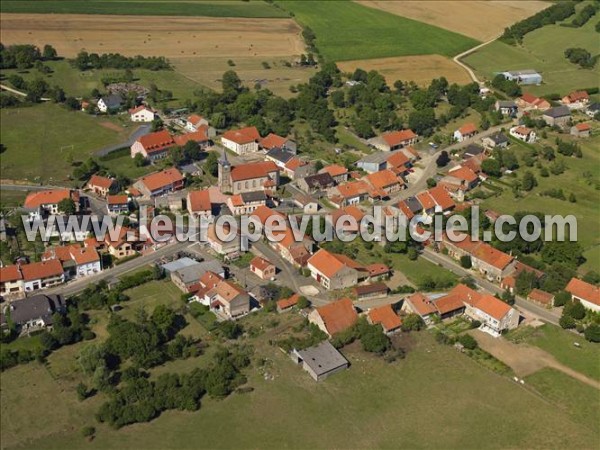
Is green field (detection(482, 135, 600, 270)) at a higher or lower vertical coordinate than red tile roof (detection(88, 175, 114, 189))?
higher

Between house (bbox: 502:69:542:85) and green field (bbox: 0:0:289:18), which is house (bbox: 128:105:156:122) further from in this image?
house (bbox: 502:69:542:85)

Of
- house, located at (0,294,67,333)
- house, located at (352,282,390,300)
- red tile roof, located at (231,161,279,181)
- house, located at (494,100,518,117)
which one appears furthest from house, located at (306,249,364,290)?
house, located at (494,100,518,117)

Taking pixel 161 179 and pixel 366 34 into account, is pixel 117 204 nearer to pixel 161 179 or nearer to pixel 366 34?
pixel 161 179

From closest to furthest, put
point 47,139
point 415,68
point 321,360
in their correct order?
point 321,360 < point 47,139 < point 415,68

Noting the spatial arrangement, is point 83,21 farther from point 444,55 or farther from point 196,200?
point 196,200

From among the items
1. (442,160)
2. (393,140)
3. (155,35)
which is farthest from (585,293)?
(155,35)
